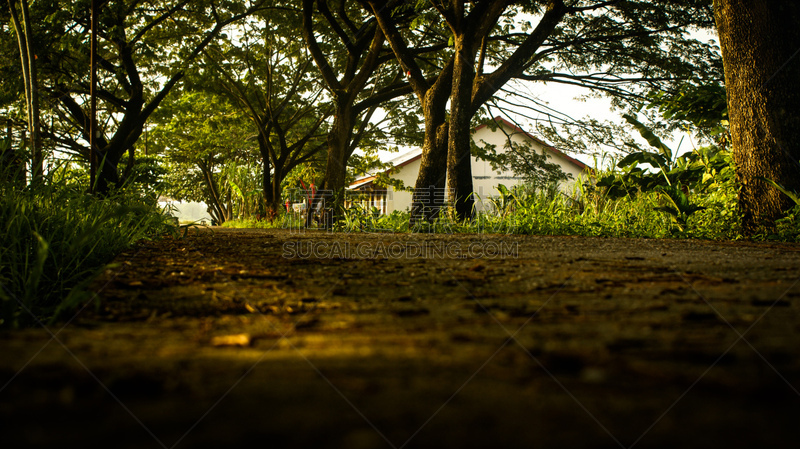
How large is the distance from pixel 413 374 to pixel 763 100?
5716mm

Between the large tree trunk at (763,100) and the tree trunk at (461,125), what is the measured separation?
378cm

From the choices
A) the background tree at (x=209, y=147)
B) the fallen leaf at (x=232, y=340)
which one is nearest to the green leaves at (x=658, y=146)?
the fallen leaf at (x=232, y=340)

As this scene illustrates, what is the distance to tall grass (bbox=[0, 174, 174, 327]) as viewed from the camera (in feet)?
5.82

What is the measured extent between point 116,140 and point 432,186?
787 centimetres

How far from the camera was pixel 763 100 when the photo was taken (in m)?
4.79

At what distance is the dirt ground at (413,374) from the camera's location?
51cm

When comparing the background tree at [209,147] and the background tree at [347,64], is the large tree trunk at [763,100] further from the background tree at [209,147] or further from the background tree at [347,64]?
the background tree at [209,147]

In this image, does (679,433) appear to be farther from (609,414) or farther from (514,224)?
(514,224)

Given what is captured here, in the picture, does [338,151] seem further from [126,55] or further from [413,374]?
[413,374]

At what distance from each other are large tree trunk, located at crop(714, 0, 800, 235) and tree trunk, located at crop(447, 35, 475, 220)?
378 cm

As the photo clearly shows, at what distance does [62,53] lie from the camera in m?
10.8

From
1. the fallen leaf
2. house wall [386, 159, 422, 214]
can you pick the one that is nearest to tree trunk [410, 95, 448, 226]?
the fallen leaf

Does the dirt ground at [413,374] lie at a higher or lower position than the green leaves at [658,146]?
lower

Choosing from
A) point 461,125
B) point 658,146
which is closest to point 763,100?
point 461,125
